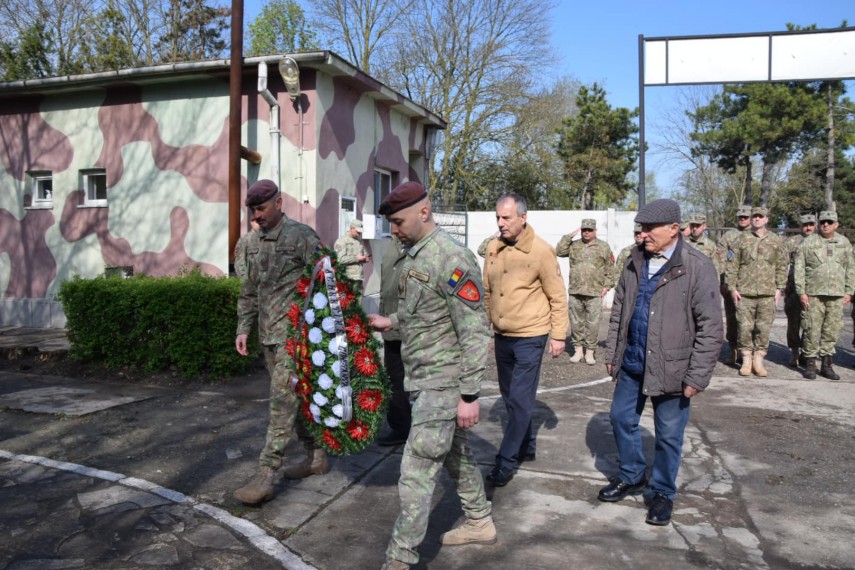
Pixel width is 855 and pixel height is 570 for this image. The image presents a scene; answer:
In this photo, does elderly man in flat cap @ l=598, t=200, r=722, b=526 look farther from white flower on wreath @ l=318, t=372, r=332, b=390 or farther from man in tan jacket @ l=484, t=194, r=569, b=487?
white flower on wreath @ l=318, t=372, r=332, b=390

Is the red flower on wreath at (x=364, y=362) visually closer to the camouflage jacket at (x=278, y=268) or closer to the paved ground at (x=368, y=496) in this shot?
the camouflage jacket at (x=278, y=268)

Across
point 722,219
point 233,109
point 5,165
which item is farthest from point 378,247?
point 722,219

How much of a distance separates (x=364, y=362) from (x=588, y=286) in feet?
19.5

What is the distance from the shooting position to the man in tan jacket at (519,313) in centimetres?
469

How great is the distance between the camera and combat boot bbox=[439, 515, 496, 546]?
12.2 feet

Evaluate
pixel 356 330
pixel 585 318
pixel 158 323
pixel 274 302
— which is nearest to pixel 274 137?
pixel 158 323

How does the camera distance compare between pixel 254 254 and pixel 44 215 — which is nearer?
pixel 254 254

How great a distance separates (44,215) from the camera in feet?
38.5

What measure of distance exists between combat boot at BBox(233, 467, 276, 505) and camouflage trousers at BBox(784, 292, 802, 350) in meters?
7.63

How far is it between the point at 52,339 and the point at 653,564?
30.6ft

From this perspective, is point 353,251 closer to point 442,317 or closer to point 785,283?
point 785,283

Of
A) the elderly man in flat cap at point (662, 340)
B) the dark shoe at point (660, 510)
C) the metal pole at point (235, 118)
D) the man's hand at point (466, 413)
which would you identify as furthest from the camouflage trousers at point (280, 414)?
the metal pole at point (235, 118)

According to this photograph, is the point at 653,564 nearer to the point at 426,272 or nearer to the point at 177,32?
the point at 426,272

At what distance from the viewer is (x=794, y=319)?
9195 mm
